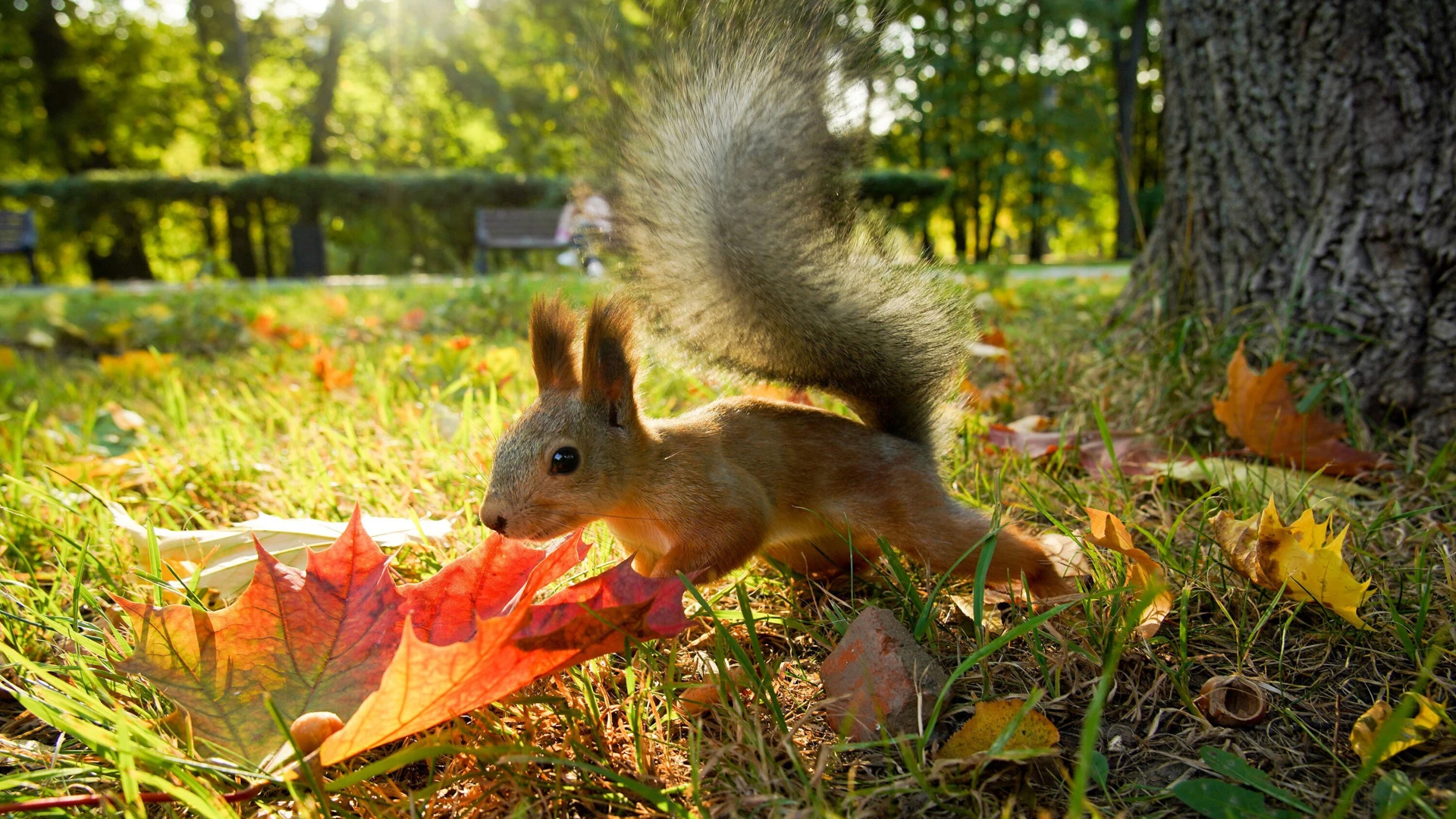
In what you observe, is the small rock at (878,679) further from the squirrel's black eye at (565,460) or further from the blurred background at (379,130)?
the blurred background at (379,130)

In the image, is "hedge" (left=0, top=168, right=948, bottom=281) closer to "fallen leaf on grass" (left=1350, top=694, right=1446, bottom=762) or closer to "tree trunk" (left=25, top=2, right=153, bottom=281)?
"tree trunk" (left=25, top=2, right=153, bottom=281)

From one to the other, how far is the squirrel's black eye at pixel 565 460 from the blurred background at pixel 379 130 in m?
11.2

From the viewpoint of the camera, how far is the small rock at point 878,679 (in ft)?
2.78

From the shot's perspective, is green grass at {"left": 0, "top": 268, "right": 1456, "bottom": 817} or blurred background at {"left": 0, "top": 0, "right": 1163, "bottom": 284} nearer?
green grass at {"left": 0, "top": 268, "right": 1456, "bottom": 817}

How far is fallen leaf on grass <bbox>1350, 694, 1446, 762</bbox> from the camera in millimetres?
755

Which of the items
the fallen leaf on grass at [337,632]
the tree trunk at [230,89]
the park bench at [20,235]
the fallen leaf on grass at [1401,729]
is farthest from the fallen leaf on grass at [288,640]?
the tree trunk at [230,89]

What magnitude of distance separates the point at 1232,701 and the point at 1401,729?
16cm

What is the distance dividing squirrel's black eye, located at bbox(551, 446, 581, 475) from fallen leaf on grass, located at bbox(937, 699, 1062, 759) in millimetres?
607

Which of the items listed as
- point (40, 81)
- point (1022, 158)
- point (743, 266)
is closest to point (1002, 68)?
point (1022, 158)

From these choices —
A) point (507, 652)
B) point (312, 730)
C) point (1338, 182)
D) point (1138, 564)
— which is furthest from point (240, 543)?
point (1338, 182)

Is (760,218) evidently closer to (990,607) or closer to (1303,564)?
(990,607)

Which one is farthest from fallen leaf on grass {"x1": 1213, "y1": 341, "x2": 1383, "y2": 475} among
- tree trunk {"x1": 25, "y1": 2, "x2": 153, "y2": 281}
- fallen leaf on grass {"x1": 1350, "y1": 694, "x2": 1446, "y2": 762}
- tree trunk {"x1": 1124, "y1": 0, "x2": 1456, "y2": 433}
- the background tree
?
tree trunk {"x1": 25, "y1": 2, "x2": 153, "y2": 281}

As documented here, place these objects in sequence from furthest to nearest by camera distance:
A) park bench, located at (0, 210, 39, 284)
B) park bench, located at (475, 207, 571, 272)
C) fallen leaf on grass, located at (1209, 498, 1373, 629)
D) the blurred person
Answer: park bench, located at (475, 207, 571, 272) < park bench, located at (0, 210, 39, 284) < the blurred person < fallen leaf on grass, located at (1209, 498, 1373, 629)

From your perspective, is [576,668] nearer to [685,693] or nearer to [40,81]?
→ [685,693]
